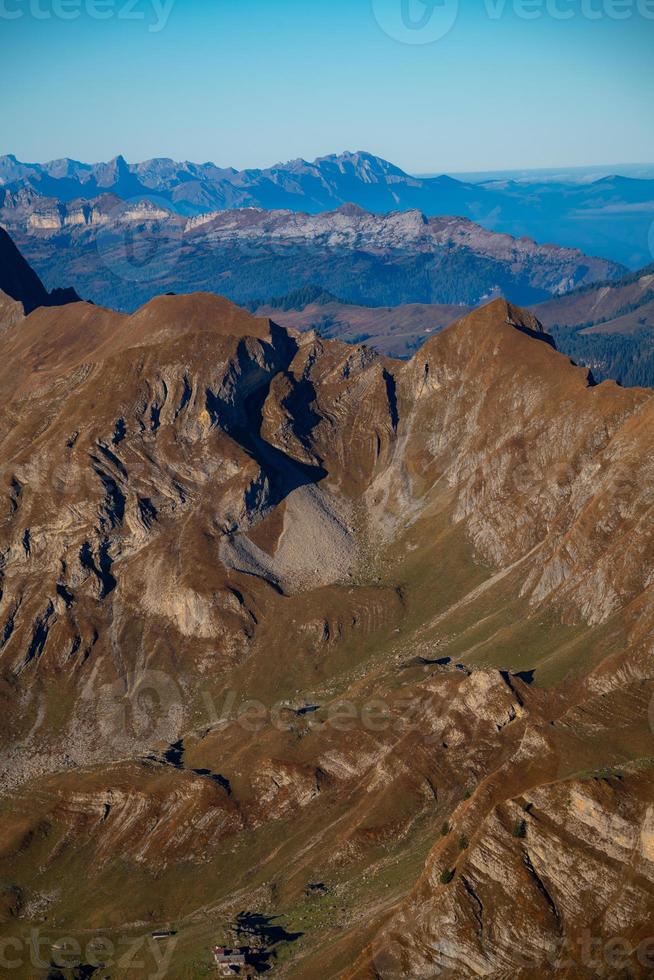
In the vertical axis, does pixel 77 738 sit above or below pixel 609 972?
below

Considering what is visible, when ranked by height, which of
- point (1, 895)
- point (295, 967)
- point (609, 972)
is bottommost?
point (1, 895)

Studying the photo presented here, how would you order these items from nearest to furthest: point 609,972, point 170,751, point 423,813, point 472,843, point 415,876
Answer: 1. point 609,972
2. point 472,843
3. point 415,876
4. point 423,813
5. point 170,751

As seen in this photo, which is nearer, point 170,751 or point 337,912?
point 337,912

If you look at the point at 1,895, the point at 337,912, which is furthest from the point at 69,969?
the point at 337,912

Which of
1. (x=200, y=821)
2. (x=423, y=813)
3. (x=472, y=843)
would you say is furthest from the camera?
(x=200, y=821)

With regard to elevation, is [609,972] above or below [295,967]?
above

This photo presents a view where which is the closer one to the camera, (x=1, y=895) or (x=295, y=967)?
(x=295, y=967)

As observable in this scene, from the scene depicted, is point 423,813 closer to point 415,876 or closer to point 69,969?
point 415,876

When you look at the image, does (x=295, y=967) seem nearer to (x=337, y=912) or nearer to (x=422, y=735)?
(x=337, y=912)

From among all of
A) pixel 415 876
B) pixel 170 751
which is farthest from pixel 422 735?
pixel 170 751

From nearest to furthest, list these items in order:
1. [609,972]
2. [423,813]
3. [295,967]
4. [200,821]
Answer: [609,972] < [295,967] < [423,813] < [200,821]
